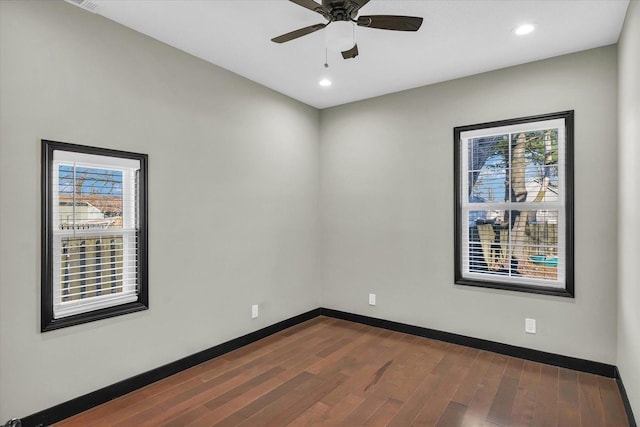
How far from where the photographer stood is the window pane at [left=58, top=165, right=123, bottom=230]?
2.43 m

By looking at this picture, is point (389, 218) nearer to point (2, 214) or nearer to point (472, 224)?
point (472, 224)

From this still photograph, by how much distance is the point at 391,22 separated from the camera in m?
2.12

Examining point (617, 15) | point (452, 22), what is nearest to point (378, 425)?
point (452, 22)

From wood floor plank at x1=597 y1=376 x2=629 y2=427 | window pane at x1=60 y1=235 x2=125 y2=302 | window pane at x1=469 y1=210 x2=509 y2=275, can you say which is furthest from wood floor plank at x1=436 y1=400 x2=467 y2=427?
window pane at x1=60 y1=235 x2=125 y2=302

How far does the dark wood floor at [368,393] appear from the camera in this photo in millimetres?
2418

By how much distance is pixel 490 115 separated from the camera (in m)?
3.57

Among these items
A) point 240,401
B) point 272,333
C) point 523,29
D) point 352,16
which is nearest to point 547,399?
point 240,401

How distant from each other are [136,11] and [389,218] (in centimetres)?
312

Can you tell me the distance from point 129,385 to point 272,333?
63.9 inches

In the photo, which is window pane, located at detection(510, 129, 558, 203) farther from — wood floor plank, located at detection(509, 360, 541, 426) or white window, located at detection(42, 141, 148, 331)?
white window, located at detection(42, 141, 148, 331)

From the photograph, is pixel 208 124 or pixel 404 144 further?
pixel 404 144

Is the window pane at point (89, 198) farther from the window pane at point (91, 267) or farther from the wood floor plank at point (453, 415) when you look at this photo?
the wood floor plank at point (453, 415)

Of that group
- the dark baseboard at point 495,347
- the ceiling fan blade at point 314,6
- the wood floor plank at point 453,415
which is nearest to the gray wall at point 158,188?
the dark baseboard at point 495,347

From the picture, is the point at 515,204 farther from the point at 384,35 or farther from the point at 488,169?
the point at 384,35
